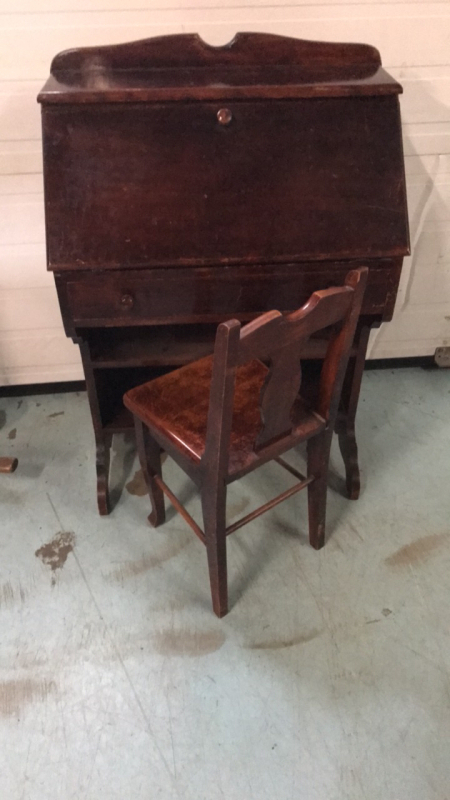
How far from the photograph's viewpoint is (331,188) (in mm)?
1359

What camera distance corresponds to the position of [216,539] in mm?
1333

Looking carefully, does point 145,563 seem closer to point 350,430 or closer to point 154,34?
point 350,430

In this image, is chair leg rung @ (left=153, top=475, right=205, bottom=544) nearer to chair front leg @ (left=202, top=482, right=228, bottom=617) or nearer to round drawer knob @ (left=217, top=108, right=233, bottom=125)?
chair front leg @ (left=202, top=482, right=228, bottom=617)

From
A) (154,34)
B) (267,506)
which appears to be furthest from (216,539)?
(154,34)

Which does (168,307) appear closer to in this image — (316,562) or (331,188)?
(331,188)

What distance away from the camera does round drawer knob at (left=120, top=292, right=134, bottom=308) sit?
4.42 ft

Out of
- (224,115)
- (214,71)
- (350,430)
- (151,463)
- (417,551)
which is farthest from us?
(350,430)

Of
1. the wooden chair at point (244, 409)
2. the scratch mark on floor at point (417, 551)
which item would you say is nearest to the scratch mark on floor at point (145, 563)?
the wooden chair at point (244, 409)

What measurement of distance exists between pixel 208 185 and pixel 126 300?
34 cm

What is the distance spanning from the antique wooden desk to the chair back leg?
0.36 metres

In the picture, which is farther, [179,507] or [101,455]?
[101,455]

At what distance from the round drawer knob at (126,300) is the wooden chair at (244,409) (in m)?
0.22

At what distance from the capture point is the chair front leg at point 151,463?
1.52m

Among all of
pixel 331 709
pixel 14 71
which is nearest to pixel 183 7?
pixel 14 71
